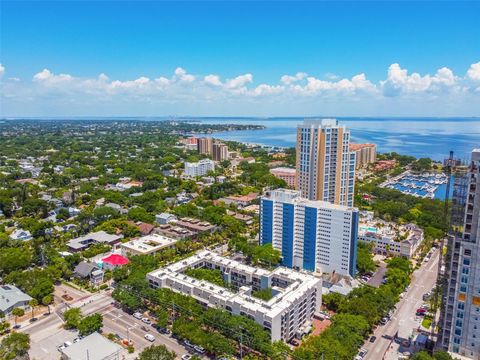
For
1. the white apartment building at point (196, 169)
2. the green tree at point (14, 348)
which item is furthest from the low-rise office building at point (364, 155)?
the green tree at point (14, 348)

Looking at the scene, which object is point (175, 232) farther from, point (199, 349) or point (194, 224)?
point (199, 349)

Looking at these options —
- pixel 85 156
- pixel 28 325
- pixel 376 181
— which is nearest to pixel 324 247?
pixel 28 325

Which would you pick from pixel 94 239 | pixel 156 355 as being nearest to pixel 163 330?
pixel 156 355

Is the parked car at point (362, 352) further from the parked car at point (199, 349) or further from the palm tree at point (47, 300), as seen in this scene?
the palm tree at point (47, 300)

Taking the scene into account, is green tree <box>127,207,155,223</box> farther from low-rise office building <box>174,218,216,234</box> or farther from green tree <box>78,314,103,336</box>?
green tree <box>78,314,103,336</box>

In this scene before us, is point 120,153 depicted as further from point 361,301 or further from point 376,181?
Answer: point 361,301

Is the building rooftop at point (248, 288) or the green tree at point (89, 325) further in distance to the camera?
the building rooftop at point (248, 288)

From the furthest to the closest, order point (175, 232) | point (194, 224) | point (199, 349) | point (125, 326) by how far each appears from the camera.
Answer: point (194, 224) → point (175, 232) → point (125, 326) → point (199, 349)
